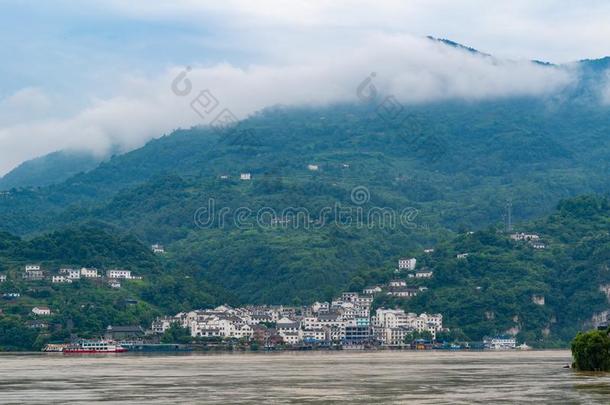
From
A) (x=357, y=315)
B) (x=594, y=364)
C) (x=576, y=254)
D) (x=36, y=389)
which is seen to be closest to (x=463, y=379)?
(x=594, y=364)

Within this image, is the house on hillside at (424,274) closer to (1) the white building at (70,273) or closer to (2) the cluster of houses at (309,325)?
(2) the cluster of houses at (309,325)

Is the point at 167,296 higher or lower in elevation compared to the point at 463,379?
higher

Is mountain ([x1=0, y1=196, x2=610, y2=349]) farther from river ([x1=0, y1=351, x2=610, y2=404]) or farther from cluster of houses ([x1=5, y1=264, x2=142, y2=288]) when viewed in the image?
river ([x1=0, y1=351, x2=610, y2=404])

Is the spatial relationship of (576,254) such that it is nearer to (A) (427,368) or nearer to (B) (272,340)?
(B) (272,340)

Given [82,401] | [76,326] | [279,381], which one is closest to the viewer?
[82,401]

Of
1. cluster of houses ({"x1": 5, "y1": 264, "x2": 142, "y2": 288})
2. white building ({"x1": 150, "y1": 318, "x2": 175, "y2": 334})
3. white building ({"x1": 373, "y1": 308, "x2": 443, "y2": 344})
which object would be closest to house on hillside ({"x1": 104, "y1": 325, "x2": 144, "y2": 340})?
white building ({"x1": 150, "y1": 318, "x2": 175, "y2": 334})

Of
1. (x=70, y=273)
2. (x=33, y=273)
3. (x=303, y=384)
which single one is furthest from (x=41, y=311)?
(x=303, y=384)
